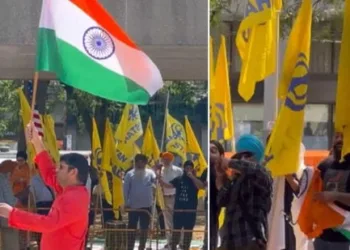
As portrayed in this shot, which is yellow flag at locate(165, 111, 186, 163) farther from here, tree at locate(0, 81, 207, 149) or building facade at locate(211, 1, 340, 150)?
building facade at locate(211, 1, 340, 150)

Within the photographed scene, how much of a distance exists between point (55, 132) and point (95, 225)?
1624mm

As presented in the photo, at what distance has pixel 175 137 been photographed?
1464 cm

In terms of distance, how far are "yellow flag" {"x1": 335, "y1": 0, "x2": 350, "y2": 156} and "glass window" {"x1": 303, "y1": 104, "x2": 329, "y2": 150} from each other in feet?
53.9

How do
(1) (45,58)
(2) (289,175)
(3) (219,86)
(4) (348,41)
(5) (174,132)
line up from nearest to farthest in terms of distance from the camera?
(4) (348,41), (1) (45,58), (2) (289,175), (3) (219,86), (5) (174,132)

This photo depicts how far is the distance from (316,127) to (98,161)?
9.71 m

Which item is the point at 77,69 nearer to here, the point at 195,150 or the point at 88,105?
the point at 195,150

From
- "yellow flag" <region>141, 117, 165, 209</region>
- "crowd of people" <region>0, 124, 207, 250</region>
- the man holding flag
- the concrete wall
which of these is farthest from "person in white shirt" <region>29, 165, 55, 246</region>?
the man holding flag

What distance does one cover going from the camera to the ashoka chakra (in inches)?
286

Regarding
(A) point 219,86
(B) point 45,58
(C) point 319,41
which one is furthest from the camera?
(C) point 319,41

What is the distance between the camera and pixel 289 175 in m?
7.82

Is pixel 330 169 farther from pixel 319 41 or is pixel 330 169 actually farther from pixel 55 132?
pixel 319 41

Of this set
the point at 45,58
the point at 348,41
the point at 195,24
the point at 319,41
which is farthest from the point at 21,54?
the point at 319,41

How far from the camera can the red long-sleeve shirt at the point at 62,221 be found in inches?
244

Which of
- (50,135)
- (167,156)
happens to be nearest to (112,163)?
(167,156)
